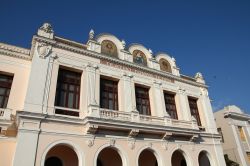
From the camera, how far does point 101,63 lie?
14.8 meters

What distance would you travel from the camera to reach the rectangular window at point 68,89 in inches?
505

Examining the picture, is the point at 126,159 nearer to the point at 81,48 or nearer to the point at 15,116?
the point at 15,116

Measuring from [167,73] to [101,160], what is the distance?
8.20 m

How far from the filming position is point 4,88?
40.4 feet

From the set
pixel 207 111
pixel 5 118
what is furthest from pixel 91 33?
pixel 207 111

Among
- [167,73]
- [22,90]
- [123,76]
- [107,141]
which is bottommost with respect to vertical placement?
[107,141]

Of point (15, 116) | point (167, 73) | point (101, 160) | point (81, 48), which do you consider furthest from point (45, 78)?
point (167, 73)

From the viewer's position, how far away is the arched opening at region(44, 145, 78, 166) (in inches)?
467

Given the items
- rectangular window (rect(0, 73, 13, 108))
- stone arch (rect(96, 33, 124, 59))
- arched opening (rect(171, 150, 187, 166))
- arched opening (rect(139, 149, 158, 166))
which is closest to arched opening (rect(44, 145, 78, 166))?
rectangular window (rect(0, 73, 13, 108))

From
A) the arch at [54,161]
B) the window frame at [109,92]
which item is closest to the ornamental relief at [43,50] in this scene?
the window frame at [109,92]

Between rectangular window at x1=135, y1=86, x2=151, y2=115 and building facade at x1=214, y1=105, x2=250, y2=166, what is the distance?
12364 millimetres

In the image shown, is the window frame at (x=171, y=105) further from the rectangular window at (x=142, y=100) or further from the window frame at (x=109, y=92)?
the window frame at (x=109, y=92)

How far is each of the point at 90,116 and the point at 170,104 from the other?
761 centimetres

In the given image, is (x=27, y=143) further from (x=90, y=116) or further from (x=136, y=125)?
(x=136, y=125)
